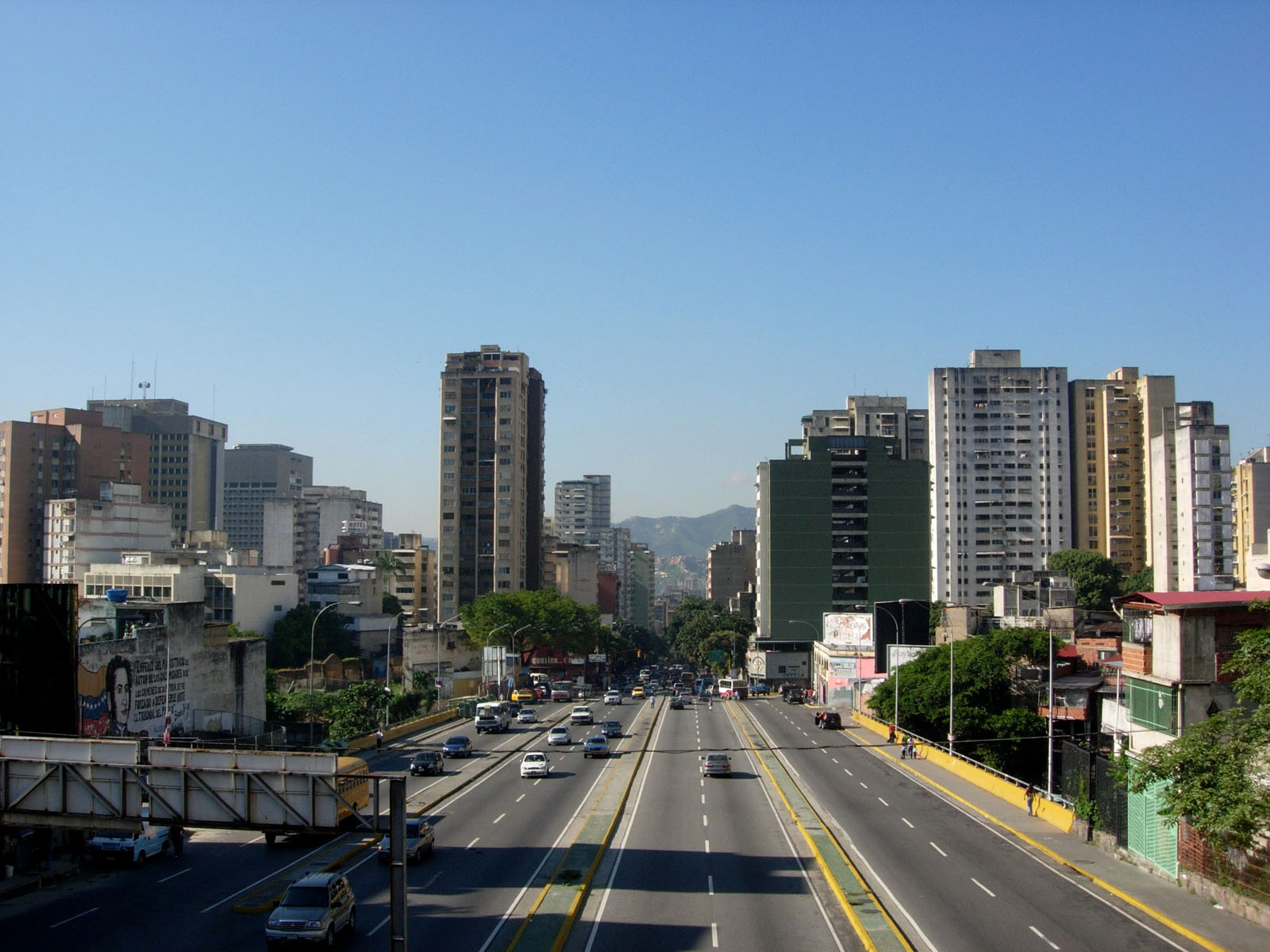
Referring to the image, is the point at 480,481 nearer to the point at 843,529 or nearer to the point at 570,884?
the point at 843,529

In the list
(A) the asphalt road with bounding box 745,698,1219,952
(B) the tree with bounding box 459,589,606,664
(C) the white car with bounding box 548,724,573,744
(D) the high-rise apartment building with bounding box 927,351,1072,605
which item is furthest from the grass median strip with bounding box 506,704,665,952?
(D) the high-rise apartment building with bounding box 927,351,1072,605

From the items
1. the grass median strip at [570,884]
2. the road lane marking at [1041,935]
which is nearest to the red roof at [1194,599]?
the road lane marking at [1041,935]

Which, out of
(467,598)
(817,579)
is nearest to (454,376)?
(467,598)

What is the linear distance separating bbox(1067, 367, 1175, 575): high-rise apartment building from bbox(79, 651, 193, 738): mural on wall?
150217mm

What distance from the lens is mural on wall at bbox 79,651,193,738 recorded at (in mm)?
48562

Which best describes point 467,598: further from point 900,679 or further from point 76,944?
point 76,944

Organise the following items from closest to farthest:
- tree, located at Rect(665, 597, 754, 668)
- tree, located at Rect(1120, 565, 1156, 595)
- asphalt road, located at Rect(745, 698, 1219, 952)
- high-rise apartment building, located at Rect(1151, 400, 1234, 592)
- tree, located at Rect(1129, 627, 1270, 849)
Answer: tree, located at Rect(1129, 627, 1270, 849) → asphalt road, located at Rect(745, 698, 1219, 952) → high-rise apartment building, located at Rect(1151, 400, 1234, 592) → tree, located at Rect(1120, 565, 1156, 595) → tree, located at Rect(665, 597, 754, 668)

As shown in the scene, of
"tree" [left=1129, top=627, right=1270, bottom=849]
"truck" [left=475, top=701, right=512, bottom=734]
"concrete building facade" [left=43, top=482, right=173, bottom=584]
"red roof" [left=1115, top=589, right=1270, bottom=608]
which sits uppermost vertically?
"concrete building facade" [left=43, top=482, right=173, bottom=584]

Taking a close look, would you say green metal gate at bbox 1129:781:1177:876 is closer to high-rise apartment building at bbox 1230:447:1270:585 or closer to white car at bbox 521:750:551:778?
white car at bbox 521:750:551:778

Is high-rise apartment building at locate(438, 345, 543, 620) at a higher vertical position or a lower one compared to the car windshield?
higher

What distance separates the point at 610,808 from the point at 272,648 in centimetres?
8088

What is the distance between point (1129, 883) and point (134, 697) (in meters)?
42.3

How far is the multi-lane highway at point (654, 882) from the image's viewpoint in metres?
25.3

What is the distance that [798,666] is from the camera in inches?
5955
